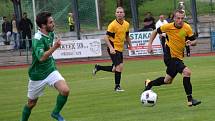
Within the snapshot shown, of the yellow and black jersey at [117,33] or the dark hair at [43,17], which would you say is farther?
the yellow and black jersey at [117,33]

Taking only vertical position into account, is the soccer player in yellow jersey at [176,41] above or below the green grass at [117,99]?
above

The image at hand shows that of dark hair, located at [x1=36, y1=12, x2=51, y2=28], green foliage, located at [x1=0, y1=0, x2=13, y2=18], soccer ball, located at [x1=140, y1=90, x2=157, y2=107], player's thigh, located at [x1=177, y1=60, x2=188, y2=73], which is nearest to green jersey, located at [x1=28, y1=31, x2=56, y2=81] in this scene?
dark hair, located at [x1=36, y1=12, x2=51, y2=28]

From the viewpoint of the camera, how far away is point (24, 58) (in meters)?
32.8

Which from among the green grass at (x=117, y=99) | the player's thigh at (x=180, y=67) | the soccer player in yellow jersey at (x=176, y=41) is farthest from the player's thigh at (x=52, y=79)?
the player's thigh at (x=180, y=67)

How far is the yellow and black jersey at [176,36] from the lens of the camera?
496 inches

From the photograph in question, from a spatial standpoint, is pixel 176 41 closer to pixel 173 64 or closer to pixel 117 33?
pixel 173 64

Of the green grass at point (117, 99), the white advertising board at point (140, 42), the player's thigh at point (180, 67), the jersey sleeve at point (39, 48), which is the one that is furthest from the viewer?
the white advertising board at point (140, 42)

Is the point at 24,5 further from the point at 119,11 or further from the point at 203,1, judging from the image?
the point at 119,11

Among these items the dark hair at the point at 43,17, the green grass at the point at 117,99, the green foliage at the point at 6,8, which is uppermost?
the green foliage at the point at 6,8

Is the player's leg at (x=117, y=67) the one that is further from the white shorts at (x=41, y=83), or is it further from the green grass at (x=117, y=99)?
the white shorts at (x=41, y=83)

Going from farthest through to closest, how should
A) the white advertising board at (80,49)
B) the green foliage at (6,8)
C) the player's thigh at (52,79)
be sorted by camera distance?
the green foliage at (6,8) → the white advertising board at (80,49) → the player's thigh at (52,79)

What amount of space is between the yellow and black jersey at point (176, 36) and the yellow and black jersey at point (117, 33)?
367cm

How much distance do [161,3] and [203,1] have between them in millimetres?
3829

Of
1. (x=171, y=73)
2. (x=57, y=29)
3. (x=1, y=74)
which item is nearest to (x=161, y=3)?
(x=57, y=29)
